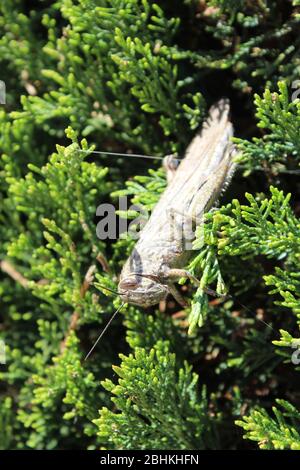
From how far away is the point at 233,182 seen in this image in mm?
2637

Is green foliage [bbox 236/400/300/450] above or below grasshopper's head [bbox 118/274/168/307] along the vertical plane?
below

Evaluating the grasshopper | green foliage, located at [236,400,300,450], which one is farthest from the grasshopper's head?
green foliage, located at [236,400,300,450]

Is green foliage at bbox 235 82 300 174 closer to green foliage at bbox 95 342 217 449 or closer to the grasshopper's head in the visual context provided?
the grasshopper's head

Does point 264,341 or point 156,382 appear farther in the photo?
point 264,341

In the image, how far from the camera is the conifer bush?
7.73 feet

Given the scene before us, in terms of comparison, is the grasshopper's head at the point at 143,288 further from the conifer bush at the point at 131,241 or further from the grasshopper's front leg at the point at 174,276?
the conifer bush at the point at 131,241

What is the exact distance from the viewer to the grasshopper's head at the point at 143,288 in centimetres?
214

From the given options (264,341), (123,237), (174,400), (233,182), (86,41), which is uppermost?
(86,41)

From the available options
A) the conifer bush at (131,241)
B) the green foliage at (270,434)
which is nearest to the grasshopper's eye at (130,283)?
the conifer bush at (131,241)

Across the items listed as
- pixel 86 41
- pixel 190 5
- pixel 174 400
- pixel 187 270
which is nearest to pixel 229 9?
pixel 190 5

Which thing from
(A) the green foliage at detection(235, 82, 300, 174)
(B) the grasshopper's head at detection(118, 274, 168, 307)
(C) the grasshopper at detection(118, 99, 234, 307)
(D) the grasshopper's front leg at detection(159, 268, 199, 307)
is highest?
(A) the green foliage at detection(235, 82, 300, 174)
